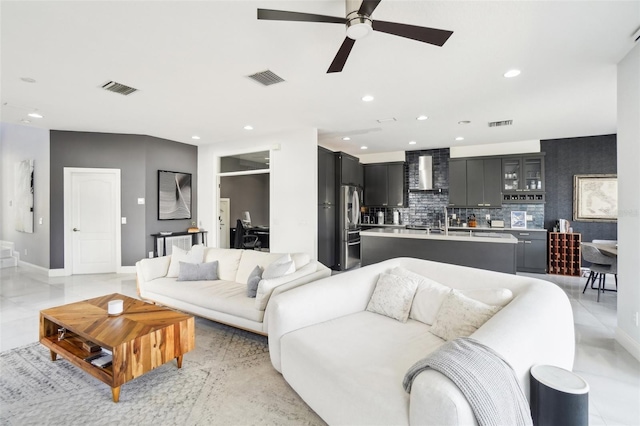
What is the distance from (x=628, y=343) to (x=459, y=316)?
214cm

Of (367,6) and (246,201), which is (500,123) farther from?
(246,201)

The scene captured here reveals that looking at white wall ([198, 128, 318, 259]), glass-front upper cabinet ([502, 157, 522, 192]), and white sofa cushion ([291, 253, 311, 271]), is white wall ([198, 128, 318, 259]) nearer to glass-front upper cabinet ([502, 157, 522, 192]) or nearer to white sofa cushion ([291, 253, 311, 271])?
white sofa cushion ([291, 253, 311, 271])

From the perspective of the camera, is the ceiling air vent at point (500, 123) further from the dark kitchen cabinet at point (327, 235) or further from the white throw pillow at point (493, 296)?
the white throw pillow at point (493, 296)

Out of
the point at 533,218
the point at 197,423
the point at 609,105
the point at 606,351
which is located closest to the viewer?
the point at 197,423

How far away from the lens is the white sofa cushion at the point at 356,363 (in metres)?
1.42

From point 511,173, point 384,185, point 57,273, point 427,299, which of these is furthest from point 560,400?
point 57,273

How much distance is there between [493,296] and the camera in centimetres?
201

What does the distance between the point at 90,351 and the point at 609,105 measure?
21.8 ft

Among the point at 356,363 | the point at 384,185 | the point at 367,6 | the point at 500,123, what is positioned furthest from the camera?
the point at 384,185

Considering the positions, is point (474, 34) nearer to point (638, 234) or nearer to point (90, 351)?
point (638, 234)

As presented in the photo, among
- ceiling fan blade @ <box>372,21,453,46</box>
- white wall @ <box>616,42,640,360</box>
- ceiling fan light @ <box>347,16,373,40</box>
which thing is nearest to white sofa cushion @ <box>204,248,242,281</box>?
ceiling fan light @ <box>347,16,373,40</box>

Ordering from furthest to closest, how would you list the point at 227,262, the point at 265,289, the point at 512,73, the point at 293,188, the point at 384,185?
1. the point at 384,185
2. the point at 293,188
3. the point at 227,262
4. the point at 512,73
5. the point at 265,289

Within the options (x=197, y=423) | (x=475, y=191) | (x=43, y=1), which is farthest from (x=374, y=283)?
(x=475, y=191)

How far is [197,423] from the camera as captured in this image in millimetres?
1812
